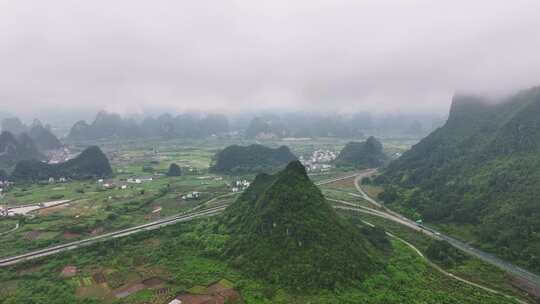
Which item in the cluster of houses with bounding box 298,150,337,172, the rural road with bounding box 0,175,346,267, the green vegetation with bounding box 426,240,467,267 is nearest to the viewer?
the green vegetation with bounding box 426,240,467,267

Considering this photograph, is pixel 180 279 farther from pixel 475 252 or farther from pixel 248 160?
pixel 248 160

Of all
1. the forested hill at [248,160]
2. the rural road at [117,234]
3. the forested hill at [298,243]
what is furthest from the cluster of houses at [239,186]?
the forested hill at [298,243]

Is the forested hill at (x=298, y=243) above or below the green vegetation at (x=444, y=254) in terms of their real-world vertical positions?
above

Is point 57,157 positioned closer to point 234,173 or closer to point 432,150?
point 234,173

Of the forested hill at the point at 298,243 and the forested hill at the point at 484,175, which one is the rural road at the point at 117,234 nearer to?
the forested hill at the point at 298,243

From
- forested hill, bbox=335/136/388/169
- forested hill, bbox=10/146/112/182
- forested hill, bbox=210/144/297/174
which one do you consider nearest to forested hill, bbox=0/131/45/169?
forested hill, bbox=10/146/112/182

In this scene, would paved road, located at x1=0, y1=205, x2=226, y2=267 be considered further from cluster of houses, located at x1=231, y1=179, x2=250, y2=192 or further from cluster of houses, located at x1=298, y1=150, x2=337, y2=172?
cluster of houses, located at x1=298, y1=150, x2=337, y2=172

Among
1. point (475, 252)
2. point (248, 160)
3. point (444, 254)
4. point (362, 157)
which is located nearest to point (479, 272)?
point (444, 254)
